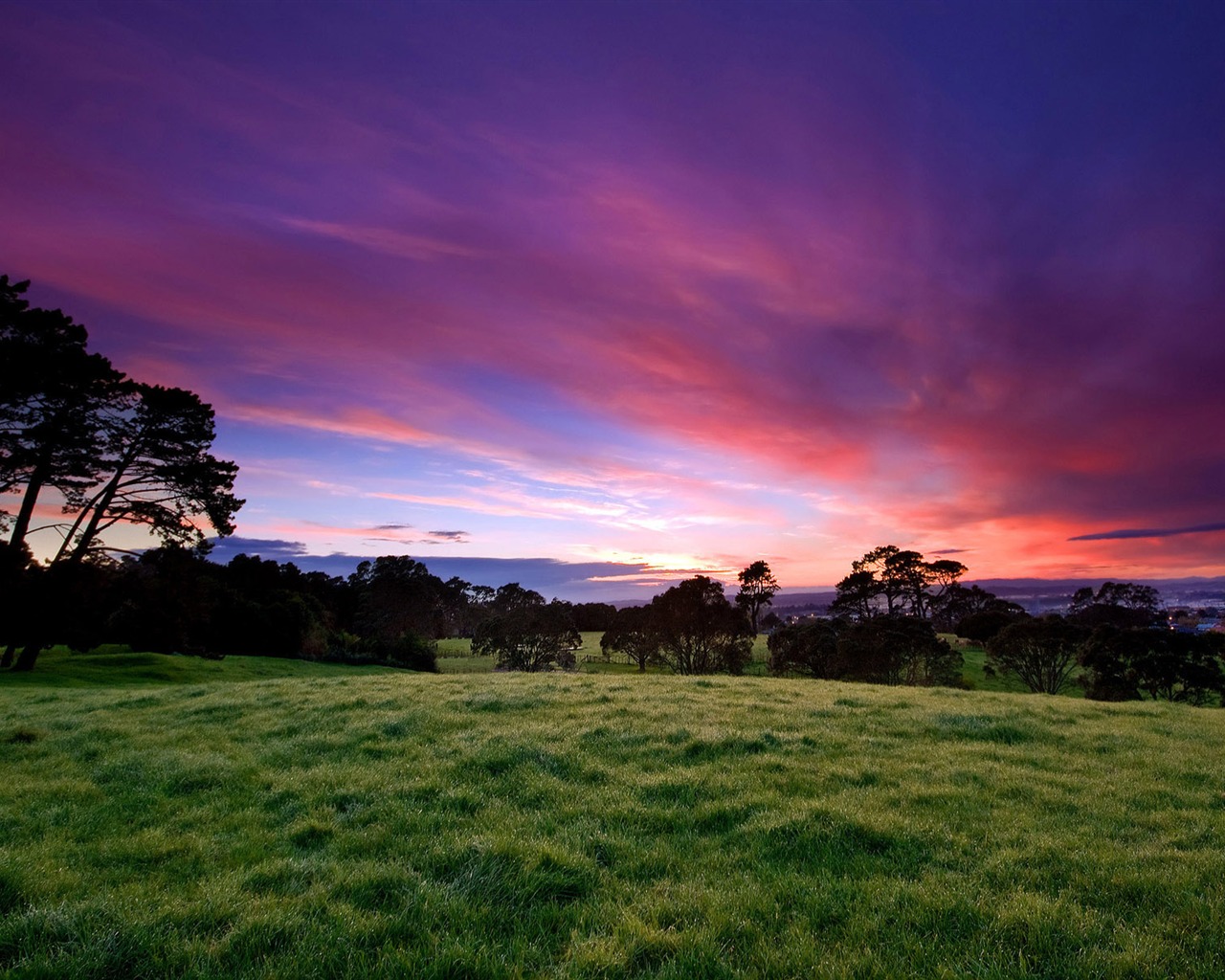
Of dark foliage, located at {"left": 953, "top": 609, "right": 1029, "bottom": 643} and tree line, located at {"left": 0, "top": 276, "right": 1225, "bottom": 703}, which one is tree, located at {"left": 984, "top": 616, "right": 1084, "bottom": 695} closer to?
tree line, located at {"left": 0, "top": 276, "right": 1225, "bottom": 703}

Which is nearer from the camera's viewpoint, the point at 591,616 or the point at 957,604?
the point at 957,604

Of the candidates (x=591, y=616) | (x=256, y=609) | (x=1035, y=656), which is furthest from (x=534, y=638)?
(x=591, y=616)

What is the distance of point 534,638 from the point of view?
8588 cm

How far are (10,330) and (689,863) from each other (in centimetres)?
5156

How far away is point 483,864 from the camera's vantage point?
22.5 feet

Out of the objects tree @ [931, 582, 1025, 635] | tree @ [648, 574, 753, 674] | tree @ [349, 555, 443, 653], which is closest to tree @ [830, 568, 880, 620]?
tree @ [931, 582, 1025, 635]

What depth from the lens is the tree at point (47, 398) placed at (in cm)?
3675

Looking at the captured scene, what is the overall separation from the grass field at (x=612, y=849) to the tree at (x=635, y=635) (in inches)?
2660

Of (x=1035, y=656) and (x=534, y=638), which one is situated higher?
(x=1035, y=656)

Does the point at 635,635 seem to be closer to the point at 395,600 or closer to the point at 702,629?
the point at 702,629

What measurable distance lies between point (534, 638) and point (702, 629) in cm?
2560

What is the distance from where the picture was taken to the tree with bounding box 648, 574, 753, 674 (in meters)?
75.8

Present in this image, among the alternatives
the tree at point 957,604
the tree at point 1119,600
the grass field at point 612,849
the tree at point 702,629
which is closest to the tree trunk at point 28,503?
the grass field at point 612,849

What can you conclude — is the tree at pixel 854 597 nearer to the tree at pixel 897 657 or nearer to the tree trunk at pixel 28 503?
the tree at pixel 897 657
